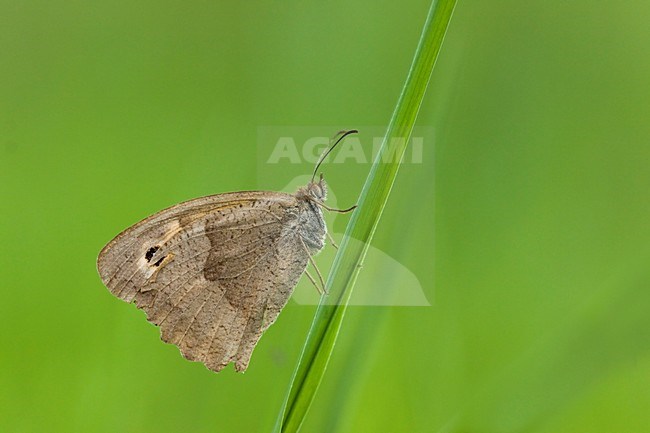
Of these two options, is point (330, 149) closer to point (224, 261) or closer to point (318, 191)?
point (318, 191)

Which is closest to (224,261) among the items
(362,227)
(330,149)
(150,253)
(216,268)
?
(216,268)

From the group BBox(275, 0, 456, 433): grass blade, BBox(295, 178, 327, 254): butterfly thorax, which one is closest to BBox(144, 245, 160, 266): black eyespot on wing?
BBox(295, 178, 327, 254): butterfly thorax

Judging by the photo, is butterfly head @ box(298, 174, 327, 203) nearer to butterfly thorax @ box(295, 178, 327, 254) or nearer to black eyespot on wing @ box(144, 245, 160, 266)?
butterfly thorax @ box(295, 178, 327, 254)

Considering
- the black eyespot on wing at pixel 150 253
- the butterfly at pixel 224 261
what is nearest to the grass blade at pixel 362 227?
the butterfly at pixel 224 261

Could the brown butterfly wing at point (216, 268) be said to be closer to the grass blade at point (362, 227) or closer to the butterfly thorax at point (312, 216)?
the butterfly thorax at point (312, 216)

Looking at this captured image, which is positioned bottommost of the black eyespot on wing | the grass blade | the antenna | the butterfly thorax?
the grass blade

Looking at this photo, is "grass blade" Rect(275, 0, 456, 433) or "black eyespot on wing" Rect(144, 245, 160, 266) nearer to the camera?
"grass blade" Rect(275, 0, 456, 433)

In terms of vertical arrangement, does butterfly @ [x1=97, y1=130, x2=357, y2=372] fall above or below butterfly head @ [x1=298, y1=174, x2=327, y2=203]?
below

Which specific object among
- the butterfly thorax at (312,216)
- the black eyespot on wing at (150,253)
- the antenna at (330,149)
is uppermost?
the antenna at (330,149)
